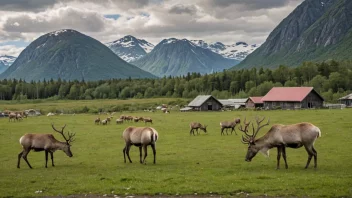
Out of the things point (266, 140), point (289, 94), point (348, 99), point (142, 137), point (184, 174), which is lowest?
point (184, 174)

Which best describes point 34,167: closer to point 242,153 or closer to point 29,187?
point 29,187

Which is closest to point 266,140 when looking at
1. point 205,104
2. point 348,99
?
point 205,104

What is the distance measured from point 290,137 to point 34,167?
54.7ft

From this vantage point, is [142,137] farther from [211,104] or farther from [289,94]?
[211,104]

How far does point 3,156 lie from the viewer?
31.7 m

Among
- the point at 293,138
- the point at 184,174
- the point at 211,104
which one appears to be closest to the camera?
the point at 184,174

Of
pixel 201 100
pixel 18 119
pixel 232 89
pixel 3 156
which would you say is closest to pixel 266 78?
pixel 232 89

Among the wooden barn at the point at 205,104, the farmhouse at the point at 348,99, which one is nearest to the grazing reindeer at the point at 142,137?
the wooden barn at the point at 205,104

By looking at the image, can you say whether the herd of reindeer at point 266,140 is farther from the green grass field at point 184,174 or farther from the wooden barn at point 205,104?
the wooden barn at point 205,104

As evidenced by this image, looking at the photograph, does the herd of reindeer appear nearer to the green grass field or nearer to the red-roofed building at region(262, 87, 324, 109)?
the green grass field

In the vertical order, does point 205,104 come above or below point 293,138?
above

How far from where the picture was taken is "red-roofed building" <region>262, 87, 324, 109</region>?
103 meters

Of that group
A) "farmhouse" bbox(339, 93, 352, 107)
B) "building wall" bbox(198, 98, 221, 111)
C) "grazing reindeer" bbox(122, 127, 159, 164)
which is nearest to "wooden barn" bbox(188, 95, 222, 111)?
"building wall" bbox(198, 98, 221, 111)

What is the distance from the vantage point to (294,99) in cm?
10244
